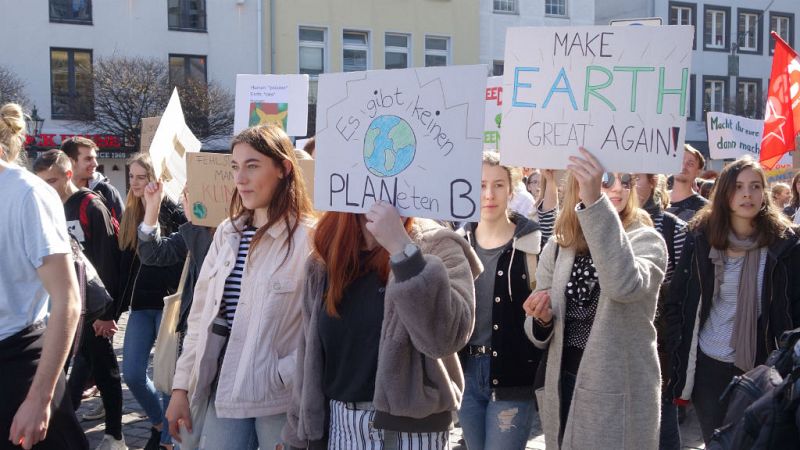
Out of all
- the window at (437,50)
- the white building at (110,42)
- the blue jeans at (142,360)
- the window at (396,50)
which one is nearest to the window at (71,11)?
the white building at (110,42)

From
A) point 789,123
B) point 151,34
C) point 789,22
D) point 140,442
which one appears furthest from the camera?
point 789,22

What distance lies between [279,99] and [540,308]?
190 inches

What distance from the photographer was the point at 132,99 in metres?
24.3

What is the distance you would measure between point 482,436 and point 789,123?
15.6ft

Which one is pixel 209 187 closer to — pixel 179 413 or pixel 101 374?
pixel 179 413

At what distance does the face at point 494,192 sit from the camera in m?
4.72

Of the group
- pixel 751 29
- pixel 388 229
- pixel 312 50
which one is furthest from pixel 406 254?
pixel 751 29

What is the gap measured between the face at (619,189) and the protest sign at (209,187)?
1.96 metres

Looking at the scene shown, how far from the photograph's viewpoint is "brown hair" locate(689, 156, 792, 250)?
4800 millimetres

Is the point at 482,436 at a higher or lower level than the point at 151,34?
lower

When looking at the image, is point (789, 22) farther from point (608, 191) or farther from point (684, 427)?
point (608, 191)

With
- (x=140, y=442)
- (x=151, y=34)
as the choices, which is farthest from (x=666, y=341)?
(x=151, y=34)

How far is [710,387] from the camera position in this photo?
184 inches

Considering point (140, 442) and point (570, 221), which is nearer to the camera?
point (570, 221)
